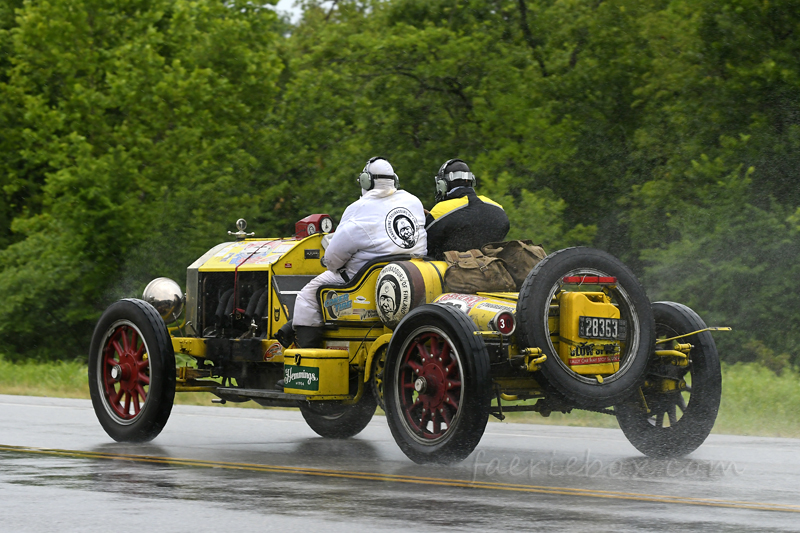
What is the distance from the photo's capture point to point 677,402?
9625 mm

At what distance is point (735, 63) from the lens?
21.9 metres

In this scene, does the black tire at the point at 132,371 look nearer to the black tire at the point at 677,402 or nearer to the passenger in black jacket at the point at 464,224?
the passenger in black jacket at the point at 464,224

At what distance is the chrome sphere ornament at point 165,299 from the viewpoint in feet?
37.2

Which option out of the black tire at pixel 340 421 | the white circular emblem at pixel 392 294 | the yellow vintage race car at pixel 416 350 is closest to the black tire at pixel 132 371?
the yellow vintage race car at pixel 416 350

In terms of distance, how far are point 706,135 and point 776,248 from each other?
289 centimetres

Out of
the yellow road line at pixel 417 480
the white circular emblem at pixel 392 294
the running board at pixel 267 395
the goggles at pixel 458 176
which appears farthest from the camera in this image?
the goggles at pixel 458 176

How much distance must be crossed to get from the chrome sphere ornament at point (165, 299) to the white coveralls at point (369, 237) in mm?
1673

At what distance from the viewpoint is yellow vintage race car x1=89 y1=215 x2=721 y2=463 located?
340 inches

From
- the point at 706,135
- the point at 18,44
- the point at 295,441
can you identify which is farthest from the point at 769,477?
the point at 18,44

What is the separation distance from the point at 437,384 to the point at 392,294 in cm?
99

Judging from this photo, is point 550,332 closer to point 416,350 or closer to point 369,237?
point 416,350

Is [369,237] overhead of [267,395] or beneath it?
overhead

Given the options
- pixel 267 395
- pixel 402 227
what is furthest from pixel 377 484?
pixel 402 227

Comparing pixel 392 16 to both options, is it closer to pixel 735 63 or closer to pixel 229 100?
pixel 229 100
